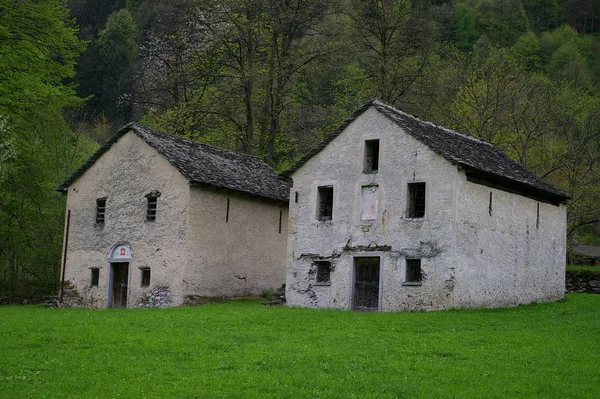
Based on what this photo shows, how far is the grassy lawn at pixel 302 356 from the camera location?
47.2 ft

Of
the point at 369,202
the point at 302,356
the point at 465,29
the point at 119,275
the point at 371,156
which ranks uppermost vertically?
the point at 465,29

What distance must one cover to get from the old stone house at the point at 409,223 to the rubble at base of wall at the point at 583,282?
9.97 m

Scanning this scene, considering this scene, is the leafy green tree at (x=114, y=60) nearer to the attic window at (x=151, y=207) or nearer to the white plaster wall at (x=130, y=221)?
the white plaster wall at (x=130, y=221)

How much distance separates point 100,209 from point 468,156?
16.5m

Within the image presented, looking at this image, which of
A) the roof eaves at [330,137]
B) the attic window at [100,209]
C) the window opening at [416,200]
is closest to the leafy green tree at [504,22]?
the roof eaves at [330,137]

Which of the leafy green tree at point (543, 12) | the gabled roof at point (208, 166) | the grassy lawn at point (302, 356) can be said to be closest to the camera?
the grassy lawn at point (302, 356)

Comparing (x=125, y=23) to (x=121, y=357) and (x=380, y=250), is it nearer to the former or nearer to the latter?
(x=380, y=250)

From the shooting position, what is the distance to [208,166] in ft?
113

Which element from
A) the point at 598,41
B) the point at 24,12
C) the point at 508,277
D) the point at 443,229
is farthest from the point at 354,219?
the point at 598,41

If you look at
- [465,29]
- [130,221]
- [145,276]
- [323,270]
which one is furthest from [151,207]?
[465,29]

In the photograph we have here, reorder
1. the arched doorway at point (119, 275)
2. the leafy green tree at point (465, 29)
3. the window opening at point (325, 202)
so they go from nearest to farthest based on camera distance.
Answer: the window opening at point (325, 202) < the arched doorway at point (119, 275) < the leafy green tree at point (465, 29)

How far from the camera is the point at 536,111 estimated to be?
150 feet

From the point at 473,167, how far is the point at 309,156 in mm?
6738

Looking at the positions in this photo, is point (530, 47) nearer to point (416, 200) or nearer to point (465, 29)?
point (465, 29)
